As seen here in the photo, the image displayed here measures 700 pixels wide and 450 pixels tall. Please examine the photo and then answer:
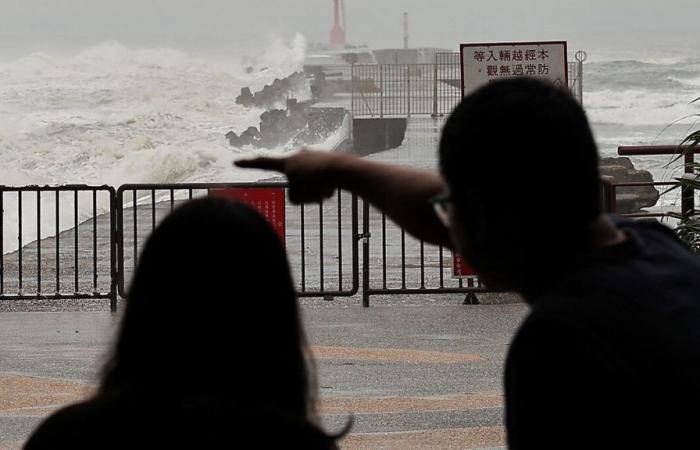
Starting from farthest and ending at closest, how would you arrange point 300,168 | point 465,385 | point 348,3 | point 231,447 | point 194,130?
point 348,3 → point 194,130 → point 465,385 → point 300,168 → point 231,447

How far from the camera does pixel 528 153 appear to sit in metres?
1.87

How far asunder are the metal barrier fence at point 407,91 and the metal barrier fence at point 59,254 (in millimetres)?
15157

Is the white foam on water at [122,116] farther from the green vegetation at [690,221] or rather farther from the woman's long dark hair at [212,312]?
the woman's long dark hair at [212,312]

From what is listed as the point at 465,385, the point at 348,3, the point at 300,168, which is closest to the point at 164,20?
the point at 348,3

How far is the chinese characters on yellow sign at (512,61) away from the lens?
37.9ft

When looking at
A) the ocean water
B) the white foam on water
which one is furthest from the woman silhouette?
the ocean water

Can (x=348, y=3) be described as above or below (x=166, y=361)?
above

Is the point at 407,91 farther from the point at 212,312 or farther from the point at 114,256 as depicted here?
the point at 212,312

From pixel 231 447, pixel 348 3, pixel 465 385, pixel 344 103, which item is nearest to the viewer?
pixel 231 447

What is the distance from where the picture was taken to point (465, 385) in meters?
8.12

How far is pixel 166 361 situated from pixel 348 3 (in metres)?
97.5

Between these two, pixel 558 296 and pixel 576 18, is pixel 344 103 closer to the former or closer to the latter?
pixel 558 296

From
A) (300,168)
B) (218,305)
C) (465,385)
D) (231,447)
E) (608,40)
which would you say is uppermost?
(608,40)

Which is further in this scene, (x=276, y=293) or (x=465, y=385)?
(x=465, y=385)
